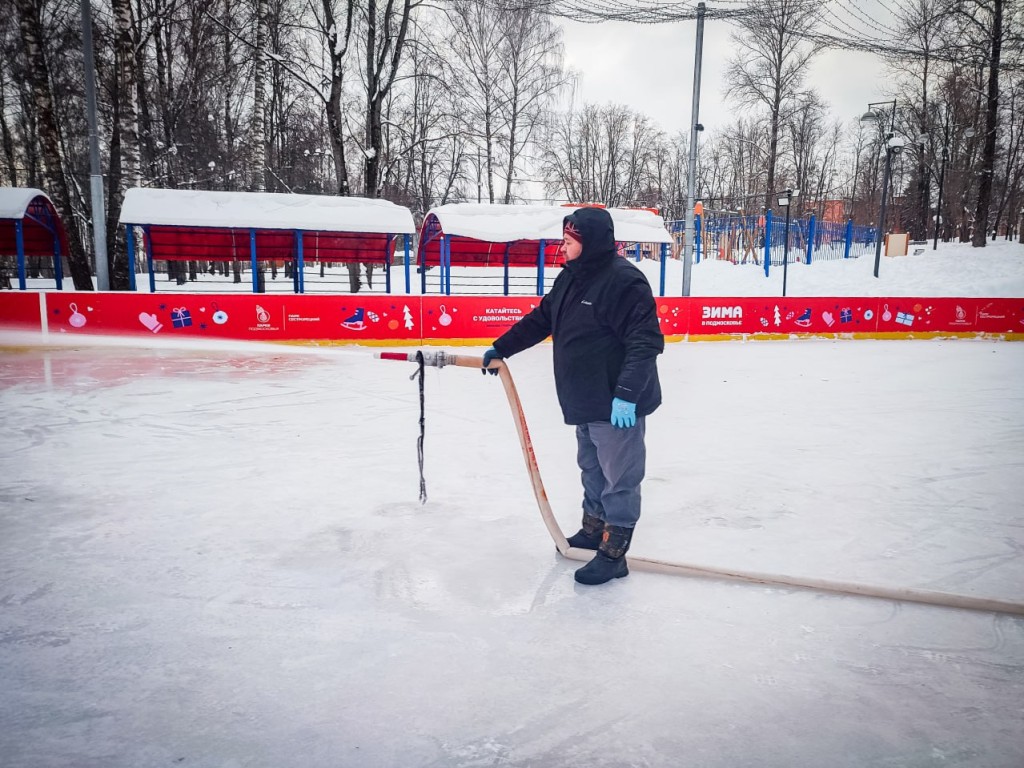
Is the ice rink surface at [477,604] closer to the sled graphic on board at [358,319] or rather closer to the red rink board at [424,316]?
the red rink board at [424,316]

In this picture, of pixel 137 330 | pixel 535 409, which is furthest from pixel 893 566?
pixel 137 330

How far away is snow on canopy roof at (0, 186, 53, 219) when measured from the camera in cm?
1303

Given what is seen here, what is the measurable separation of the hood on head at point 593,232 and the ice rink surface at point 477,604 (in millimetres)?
1448

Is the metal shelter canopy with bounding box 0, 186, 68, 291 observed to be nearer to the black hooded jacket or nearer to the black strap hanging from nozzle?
the black strap hanging from nozzle

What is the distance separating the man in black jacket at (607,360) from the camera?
8.77ft

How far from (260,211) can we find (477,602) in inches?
550

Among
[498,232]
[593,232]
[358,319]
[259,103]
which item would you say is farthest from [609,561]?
[259,103]

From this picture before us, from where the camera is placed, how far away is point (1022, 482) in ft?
14.3

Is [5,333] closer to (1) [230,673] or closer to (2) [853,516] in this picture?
(1) [230,673]

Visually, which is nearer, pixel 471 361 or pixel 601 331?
pixel 601 331

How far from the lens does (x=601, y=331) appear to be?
277 cm

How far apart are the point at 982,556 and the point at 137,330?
425 inches

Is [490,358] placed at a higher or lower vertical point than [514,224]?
lower

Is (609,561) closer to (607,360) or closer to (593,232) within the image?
(607,360)
